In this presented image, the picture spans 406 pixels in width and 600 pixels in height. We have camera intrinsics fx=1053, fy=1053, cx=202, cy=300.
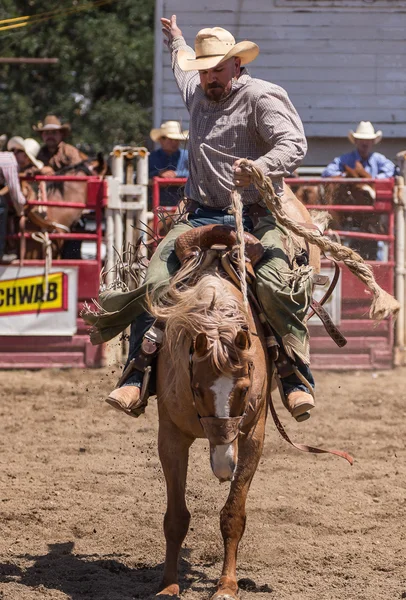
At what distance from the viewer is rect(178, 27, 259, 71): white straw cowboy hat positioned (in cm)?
474

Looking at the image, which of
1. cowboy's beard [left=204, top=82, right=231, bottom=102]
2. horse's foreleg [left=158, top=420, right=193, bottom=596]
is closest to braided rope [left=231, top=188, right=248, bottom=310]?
cowboy's beard [left=204, top=82, right=231, bottom=102]

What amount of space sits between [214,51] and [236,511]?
2.07 m

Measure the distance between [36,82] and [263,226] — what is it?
1614 centimetres

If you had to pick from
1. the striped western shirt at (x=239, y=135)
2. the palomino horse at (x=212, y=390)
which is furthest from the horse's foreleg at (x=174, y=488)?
the striped western shirt at (x=239, y=135)

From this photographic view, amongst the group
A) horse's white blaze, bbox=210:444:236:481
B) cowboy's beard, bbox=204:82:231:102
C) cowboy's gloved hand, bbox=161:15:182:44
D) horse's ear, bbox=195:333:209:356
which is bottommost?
horse's white blaze, bbox=210:444:236:481

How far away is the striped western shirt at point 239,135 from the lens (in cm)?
479

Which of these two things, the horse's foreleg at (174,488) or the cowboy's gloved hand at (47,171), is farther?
the cowboy's gloved hand at (47,171)

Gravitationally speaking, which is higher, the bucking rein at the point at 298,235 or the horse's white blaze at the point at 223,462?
the bucking rein at the point at 298,235

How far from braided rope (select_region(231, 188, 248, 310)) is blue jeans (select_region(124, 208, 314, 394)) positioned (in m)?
0.27

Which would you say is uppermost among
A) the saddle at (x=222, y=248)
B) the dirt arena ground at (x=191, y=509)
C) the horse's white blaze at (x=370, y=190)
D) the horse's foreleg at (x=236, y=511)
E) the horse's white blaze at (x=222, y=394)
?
the horse's white blaze at (x=370, y=190)

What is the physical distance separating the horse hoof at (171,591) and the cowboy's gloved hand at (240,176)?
173 cm

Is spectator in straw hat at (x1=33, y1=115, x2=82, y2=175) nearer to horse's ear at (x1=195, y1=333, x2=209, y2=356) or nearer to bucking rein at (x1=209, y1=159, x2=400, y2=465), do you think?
bucking rein at (x1=209, y1=159, x2=400, y2=465)

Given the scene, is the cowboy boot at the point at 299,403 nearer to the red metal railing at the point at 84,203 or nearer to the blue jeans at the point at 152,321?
the blue jeans at the point at 152,321

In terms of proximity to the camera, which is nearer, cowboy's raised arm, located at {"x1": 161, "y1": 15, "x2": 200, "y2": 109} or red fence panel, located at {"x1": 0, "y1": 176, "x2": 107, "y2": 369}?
cowboy's raised arm, located at {"x1": 161, "y1": 15, "x2": 200, "y2": 109}
